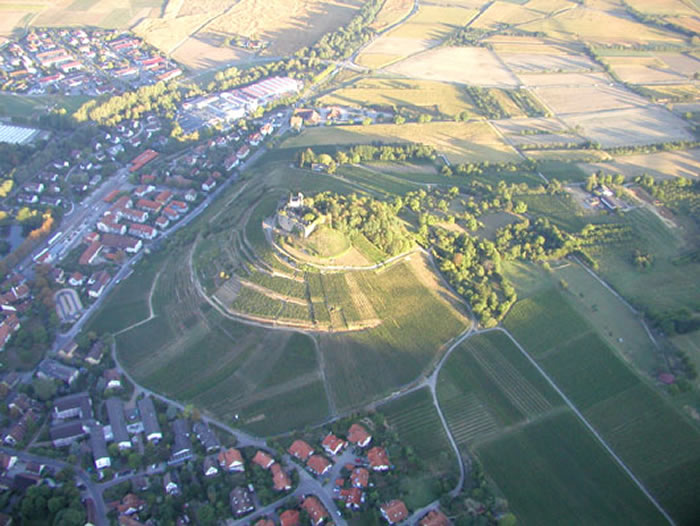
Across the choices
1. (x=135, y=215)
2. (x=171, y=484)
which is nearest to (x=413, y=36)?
(x=135, y=215)

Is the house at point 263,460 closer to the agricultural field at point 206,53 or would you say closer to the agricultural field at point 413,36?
the agricultural field at point 413,36

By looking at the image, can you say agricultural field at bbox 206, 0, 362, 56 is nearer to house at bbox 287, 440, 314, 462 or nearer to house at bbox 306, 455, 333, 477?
house at bbox 287, 440, 314, 462

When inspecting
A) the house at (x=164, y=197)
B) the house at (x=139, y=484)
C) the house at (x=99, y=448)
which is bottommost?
the house at (x=139, y=484)

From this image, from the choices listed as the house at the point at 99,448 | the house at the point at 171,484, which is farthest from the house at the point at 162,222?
the house at the point at 171,484

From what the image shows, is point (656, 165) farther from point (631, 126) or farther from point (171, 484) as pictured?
point (171, 484)

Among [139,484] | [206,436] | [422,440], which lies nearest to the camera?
[139,484]

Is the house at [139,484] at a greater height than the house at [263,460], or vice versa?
the house at [263,460]
